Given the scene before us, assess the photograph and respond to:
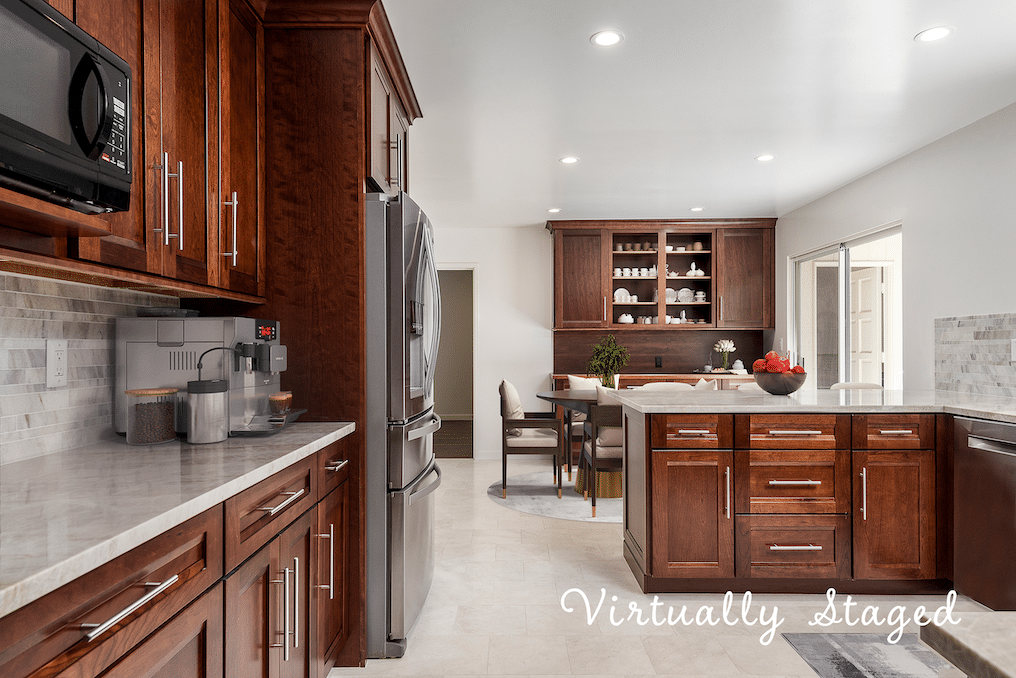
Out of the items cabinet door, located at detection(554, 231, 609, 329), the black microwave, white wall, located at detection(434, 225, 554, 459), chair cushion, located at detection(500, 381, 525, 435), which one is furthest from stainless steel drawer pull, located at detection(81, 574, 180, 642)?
white wall, located at detection(434, 225, 554, 459)

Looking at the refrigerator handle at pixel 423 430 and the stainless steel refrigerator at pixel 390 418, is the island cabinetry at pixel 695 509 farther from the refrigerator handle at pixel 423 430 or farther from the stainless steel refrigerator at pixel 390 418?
the stainless steel refrigerator at pixel 390 418

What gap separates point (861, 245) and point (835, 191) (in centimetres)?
55

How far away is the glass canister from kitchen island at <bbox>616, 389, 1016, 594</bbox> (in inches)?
80.6

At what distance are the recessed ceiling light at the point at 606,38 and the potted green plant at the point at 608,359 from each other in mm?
3774

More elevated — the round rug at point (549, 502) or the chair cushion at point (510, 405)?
the chair cushion at point (510, 405)

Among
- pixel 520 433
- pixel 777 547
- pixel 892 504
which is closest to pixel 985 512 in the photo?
pixel 892 504

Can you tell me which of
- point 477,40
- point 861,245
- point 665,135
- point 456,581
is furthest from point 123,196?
point 861,245

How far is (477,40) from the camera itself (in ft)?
8.57

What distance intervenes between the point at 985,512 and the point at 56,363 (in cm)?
356

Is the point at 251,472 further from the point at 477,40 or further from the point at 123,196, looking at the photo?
the point at 477,40

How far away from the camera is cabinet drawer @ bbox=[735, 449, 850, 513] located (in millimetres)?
2949

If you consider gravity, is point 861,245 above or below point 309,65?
below

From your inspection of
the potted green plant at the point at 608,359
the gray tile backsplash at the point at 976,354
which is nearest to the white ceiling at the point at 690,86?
the gray tile backsplash at the point at 976,354

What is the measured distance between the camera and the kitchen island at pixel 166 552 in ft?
2.84
